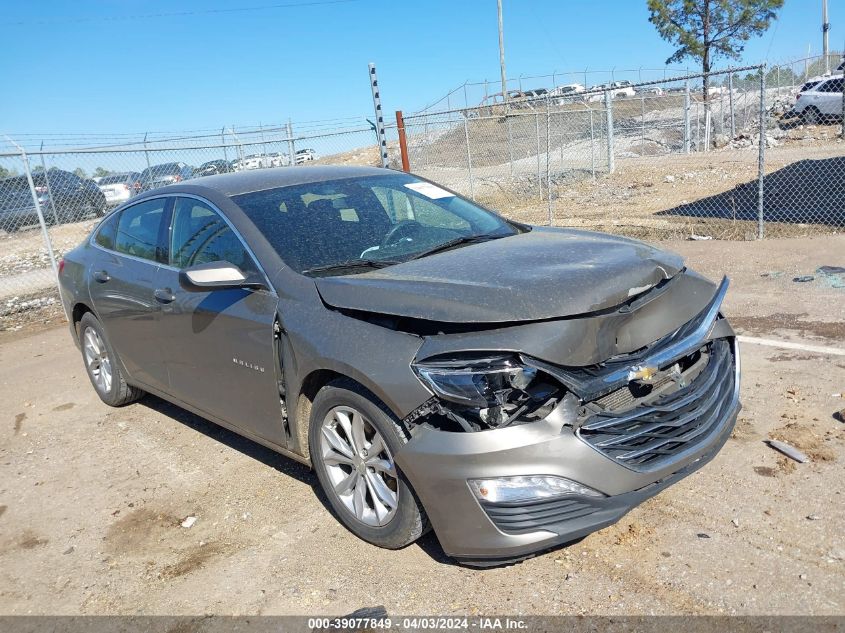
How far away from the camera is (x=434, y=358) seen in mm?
2832

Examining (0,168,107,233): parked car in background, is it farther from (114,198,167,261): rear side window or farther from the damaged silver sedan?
the damaged silver sedan

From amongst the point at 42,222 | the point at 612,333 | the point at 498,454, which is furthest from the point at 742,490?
the point at 42,222

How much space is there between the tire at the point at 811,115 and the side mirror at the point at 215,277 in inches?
1054

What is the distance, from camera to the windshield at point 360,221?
3.72 metres

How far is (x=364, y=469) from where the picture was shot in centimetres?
321

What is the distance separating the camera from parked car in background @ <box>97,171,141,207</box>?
543 inches

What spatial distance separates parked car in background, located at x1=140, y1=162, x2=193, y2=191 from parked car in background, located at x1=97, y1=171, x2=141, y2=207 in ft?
0.58

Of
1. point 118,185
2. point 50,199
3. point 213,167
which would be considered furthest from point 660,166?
point 50,199

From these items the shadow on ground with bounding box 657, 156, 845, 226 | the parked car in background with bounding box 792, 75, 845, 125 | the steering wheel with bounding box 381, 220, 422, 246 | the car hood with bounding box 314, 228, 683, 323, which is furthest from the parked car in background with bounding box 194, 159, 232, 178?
the parked car in background with bounding box 792, 75, 845, 125

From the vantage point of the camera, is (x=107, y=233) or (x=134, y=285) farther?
(x=107, y=233)

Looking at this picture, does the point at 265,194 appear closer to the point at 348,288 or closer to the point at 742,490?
the point at 348,288

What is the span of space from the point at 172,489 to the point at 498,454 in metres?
2.43

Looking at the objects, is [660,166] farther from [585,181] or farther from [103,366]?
[103,366]

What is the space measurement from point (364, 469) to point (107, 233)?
3.27 metres
